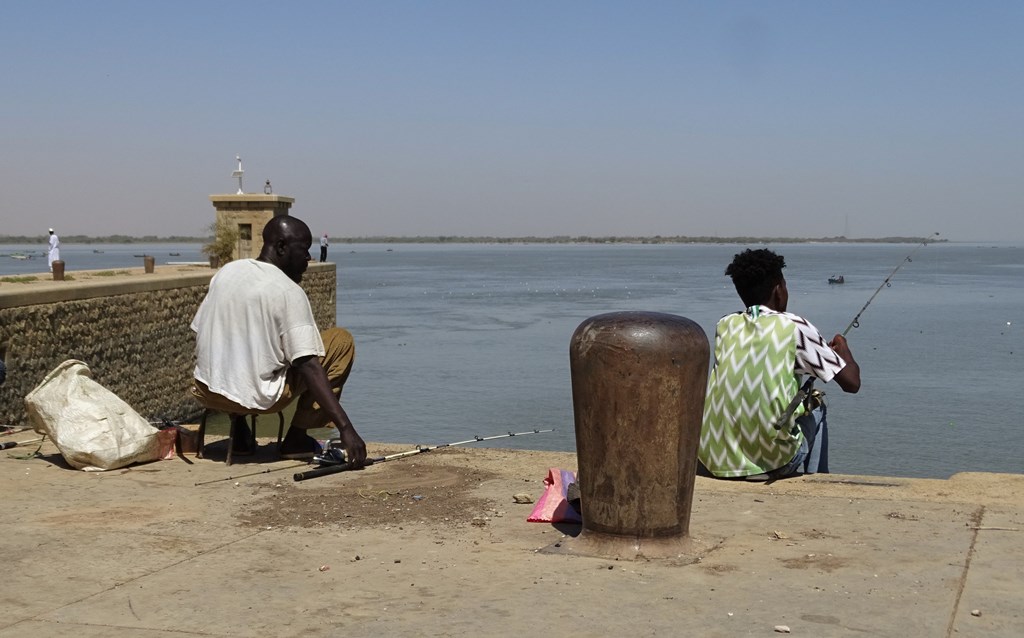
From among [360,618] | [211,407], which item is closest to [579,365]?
[360,618]

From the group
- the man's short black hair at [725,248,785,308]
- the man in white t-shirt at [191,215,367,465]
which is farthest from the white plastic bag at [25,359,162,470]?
the man's short black hair at [725,248,785,308]

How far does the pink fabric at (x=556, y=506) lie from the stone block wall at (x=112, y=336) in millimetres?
7699

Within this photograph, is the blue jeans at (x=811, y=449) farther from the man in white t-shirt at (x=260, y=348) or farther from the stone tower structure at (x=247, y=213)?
the stone tower structure at (x=247, y=213)

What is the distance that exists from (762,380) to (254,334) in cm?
272

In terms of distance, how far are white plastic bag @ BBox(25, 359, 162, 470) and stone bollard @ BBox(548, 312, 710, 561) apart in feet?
9.95

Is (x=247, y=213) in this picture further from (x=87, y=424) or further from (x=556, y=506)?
(x=556, y=506)

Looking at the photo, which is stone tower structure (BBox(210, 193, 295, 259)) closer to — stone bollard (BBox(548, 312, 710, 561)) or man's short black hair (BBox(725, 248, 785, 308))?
man's short black hair (BBox(725, 248, 785, 308))

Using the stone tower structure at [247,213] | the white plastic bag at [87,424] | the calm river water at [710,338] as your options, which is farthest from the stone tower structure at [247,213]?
the white plastic bag at [87,424]

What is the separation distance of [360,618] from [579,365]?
142 centimetres

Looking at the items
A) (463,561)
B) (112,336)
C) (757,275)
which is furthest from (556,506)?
(112,336)

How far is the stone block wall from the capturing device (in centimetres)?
1462

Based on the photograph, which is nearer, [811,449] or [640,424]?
[640,424]

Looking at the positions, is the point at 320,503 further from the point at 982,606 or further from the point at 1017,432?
the point at 1017,432

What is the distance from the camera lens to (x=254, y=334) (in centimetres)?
657
